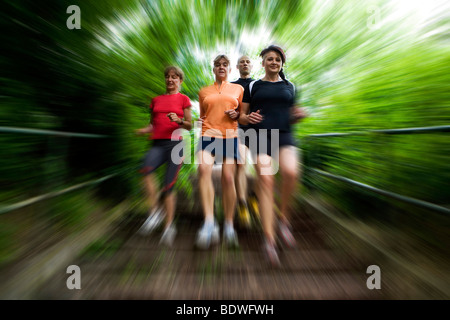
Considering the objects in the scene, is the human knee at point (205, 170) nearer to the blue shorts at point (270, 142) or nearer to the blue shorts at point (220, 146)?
the blue shorts at point (220, 146)

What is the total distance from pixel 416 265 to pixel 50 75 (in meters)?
2.96

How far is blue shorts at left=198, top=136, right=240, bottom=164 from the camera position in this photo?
2637 mm

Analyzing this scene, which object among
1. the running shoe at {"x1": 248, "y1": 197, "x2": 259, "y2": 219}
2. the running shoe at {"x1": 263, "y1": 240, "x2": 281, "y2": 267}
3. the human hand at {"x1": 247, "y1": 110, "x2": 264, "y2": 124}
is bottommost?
the running shoe at {"x1": 263, "y1": 240, "x2": 281, "y2": 267}

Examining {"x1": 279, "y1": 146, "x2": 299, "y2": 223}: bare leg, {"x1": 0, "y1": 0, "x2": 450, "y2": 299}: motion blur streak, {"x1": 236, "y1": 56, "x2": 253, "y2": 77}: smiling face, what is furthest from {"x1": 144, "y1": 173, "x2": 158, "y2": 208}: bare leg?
{"x1": 236, "y1": 56, "x2": 253, "y2": 77}: smiling face

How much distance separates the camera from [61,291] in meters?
1.78

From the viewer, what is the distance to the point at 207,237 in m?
2.49

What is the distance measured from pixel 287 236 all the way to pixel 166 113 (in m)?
1.62

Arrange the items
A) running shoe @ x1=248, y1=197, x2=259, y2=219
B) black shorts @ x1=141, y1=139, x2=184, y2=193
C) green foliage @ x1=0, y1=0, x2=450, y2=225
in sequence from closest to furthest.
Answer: green foliage @ x1=0, y1=0, x2=450, y2=225 < black shorts @ x1=141, y1=139, x2=184, y2=193 < running shoe @ x1=248, y1=197, x2=259, y2=219

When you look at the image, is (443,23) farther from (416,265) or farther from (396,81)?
(416,265)

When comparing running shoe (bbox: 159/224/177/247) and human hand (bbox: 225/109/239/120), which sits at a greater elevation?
→ human hand (bbox: 225/109/239/120)

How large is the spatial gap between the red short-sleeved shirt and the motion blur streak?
26.1 inches

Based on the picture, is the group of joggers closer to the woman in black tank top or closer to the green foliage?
the woman in black tank top

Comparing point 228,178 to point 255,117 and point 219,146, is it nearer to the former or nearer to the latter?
point 219,146
